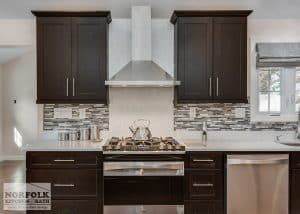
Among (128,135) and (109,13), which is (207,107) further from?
(109,13)

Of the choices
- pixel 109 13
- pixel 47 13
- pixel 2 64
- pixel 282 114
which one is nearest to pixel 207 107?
pixel 282 114

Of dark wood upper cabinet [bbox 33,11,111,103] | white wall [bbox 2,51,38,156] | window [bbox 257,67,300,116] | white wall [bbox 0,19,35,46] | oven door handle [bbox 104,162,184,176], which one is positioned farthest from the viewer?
white wall [bbox 2,51,38,156]

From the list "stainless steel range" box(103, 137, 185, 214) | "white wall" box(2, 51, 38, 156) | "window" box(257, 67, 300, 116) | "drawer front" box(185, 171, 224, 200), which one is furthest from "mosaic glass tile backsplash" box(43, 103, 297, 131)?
"white wall" box(2, 51, 38, 156)

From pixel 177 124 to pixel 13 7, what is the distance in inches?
92.8

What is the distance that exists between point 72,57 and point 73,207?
63.5 inches

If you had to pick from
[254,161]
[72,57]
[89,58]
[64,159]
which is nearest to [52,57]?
[72,57]

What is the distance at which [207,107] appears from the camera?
398cm

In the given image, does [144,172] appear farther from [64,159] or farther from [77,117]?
[77,117]

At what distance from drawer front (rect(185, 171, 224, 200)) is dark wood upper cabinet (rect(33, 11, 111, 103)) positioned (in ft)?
4.22

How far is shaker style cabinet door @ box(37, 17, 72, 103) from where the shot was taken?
358 cm

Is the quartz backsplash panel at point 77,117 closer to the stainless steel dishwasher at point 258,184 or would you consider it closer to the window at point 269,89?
the stainless steel dishwasher at point 258,184

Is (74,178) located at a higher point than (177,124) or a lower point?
lower

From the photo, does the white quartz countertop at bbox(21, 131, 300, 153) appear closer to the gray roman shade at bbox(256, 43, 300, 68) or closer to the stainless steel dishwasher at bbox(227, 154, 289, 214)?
the stainless steel dishwasher at bbox(227, 154, 289, 214)

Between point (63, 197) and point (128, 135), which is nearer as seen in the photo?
point (63, 197)
